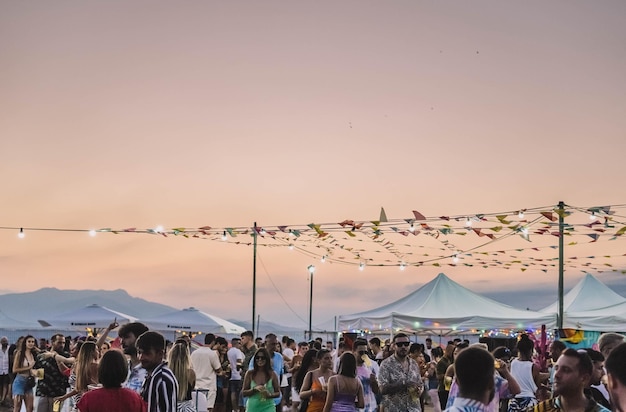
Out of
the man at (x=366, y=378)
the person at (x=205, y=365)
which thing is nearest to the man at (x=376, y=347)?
the person at (x=205, y=365)

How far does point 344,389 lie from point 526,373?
8.12 ft

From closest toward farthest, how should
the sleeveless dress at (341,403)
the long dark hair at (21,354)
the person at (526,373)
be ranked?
the sleeveless dress at (341,403) < the person at (526,373) < the long dark hair at (21,354)

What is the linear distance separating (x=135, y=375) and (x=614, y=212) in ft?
41.2

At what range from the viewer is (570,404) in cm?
518

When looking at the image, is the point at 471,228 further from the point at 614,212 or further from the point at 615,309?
the point at 615,309

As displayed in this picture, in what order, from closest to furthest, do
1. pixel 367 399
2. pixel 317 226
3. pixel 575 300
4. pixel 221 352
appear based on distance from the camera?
pixel 367 399, pixel 221 352, pixel 317 226, pixel 575 300

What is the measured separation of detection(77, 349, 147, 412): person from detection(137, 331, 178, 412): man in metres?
0.30

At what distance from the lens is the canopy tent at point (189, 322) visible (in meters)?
29.8

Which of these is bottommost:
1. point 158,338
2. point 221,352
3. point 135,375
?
point 221,352

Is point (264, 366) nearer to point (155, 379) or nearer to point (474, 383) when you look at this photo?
point (155, 379)

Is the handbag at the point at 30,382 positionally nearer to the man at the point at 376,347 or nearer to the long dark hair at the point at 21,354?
the long dark hair at the point at 21,354

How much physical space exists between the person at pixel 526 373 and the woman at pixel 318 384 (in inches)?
93.6

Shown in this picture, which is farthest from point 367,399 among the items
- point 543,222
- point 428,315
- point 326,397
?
point 428,315

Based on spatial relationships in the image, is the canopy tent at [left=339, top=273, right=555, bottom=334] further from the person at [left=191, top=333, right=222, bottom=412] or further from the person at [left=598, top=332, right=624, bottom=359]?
the person at [left=598, top=332, right=624, bottom=359]
